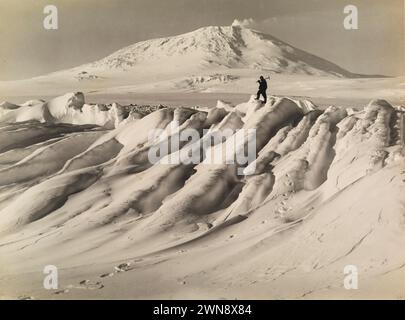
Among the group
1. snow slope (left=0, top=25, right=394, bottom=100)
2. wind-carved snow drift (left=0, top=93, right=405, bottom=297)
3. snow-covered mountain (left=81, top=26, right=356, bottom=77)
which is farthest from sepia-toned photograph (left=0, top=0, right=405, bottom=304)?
snow-covered mountain (left=81, top=26, right=356, bottom=77)

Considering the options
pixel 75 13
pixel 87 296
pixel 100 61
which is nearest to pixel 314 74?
pixel 100 61

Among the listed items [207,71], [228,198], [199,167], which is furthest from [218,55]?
[228,198]

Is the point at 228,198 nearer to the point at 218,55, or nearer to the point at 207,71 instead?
A: the point at 207,71

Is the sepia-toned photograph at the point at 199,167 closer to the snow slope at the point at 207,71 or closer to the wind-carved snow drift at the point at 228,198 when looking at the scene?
the wind-carved snow drift at the point at 228,198

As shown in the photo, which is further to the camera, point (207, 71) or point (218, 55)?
point (218, 55)

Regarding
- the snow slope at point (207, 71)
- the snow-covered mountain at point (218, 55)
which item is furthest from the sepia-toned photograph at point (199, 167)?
the snow-covered mountain at point (218, 55)

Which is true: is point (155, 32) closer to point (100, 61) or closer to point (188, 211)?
point (100, 61)

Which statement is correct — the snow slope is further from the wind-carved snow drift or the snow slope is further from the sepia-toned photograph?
the wind-carved snow drift
